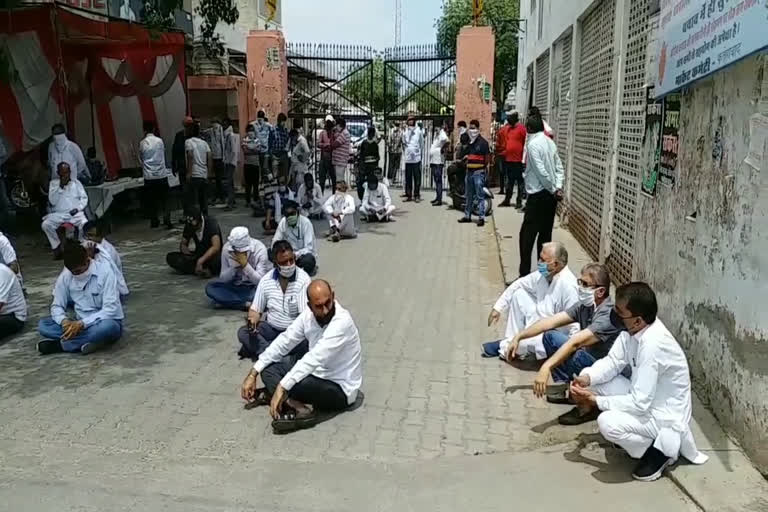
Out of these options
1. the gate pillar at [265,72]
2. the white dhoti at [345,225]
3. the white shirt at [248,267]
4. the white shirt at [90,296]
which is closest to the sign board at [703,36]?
the white shirt at [248,267]

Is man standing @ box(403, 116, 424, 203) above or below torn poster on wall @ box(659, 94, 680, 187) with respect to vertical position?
below

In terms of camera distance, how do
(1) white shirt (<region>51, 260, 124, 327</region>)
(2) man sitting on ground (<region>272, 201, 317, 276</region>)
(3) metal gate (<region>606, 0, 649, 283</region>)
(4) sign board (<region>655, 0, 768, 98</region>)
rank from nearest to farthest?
(4) sign board (<region>655, 0, 768, 98</region>)
(1) white shirt (<region>51, 260, 124, 327</region>)
(3) metal gate (<region>606, 0, 649, 283</region>)
(2) man sitting on ground (<region>272, 201, 317, 276</region>)

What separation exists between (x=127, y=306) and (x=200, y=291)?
0.90 meters

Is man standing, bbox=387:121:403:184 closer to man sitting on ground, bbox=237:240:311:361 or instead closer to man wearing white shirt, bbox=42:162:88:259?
man wearing white shirt, bbox=42:162:88:259

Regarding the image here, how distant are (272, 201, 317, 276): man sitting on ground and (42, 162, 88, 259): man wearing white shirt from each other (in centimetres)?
328

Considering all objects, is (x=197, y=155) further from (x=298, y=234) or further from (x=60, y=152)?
(x=298, y=234)

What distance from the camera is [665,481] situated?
13.3 ft

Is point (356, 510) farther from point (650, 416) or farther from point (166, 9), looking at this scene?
point (166, 9)

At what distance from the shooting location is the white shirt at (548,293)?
5.74m

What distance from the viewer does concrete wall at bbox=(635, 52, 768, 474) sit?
4.00 m

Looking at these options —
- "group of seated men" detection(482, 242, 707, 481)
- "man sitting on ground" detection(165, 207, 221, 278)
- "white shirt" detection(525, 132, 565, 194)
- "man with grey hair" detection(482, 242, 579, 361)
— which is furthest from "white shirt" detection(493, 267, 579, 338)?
"man sitting on ground" detection(165, 207, 221, 278)

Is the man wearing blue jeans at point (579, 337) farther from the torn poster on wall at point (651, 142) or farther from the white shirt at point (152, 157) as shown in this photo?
the white shirt at point (152, 157)

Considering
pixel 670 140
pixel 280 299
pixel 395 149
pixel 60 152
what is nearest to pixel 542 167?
pixel 670 140

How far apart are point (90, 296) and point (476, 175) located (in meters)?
8.28
